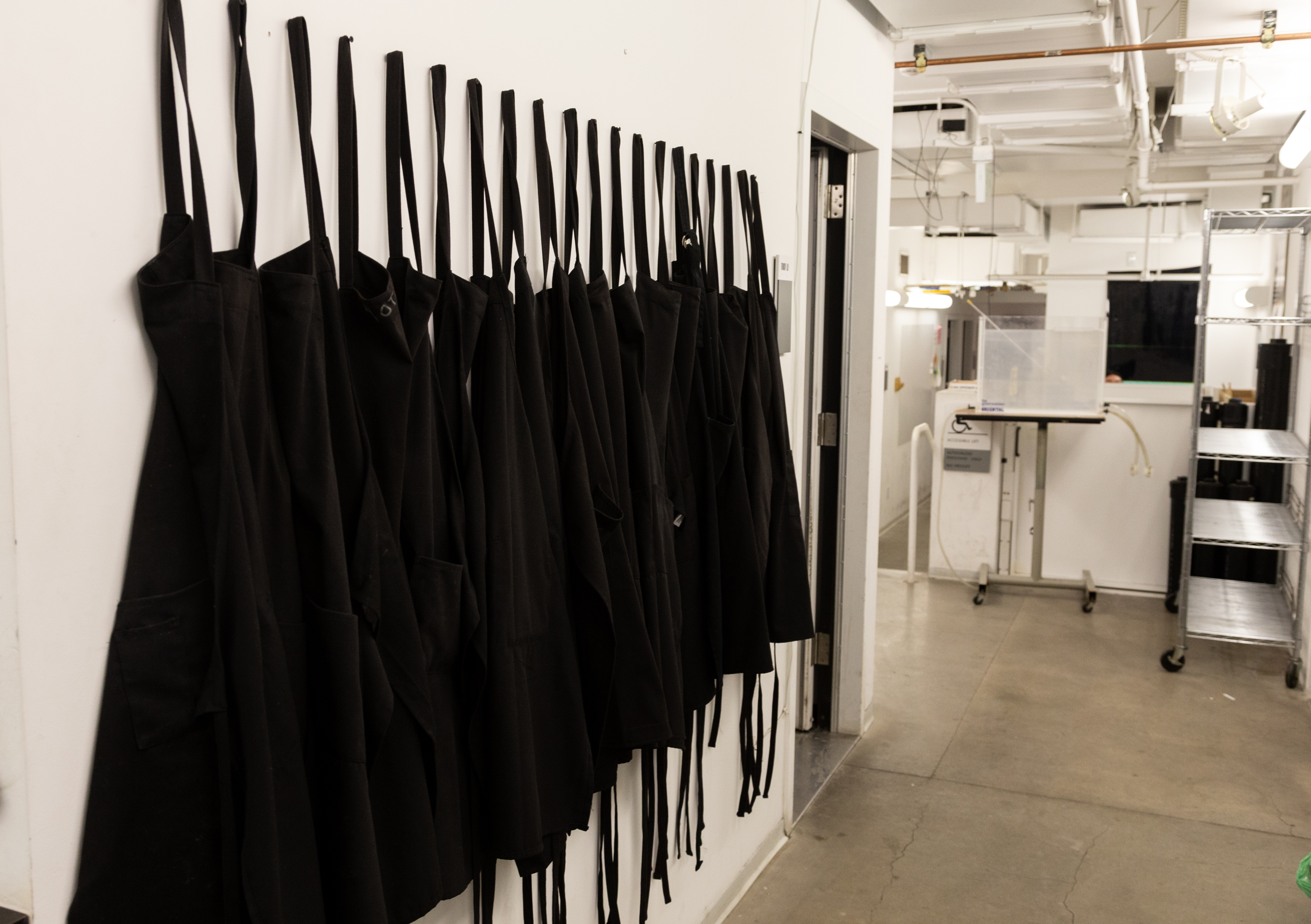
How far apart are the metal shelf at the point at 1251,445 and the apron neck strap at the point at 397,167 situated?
3933 mm

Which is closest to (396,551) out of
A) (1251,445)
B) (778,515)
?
(778,515)

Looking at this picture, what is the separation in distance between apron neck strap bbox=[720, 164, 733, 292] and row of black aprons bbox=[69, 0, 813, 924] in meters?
0.14

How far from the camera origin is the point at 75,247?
0.96 meters

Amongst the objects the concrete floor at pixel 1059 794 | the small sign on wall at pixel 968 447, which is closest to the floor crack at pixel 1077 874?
the concrete floor at pixel 1059 794

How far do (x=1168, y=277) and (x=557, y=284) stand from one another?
348 inches

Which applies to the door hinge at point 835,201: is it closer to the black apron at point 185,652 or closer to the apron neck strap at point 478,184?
the apron neck strap at point 478,184

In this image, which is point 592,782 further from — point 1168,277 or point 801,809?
point 1168,277

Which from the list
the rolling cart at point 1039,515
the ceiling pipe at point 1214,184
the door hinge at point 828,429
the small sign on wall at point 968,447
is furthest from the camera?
the ceiling pipe at point 1214,184

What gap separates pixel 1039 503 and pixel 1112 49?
289 cm

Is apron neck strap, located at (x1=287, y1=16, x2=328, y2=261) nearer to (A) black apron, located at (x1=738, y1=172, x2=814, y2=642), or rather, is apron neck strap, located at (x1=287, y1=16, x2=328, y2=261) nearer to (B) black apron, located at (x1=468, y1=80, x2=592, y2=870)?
(B) black apron, located at (x1=468, y1=80, x2=592, y2=870)

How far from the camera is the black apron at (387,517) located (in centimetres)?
122

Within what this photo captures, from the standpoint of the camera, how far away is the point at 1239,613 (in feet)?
15.3

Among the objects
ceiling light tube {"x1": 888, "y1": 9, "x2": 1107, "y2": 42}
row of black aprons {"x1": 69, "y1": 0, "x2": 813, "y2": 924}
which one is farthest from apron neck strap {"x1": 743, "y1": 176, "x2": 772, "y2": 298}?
ceiling light tube {"x1": 888, "y1": 9, "x2": 1107, "y2": 42}

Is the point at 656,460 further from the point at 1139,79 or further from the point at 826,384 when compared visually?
the point at 1139,79
